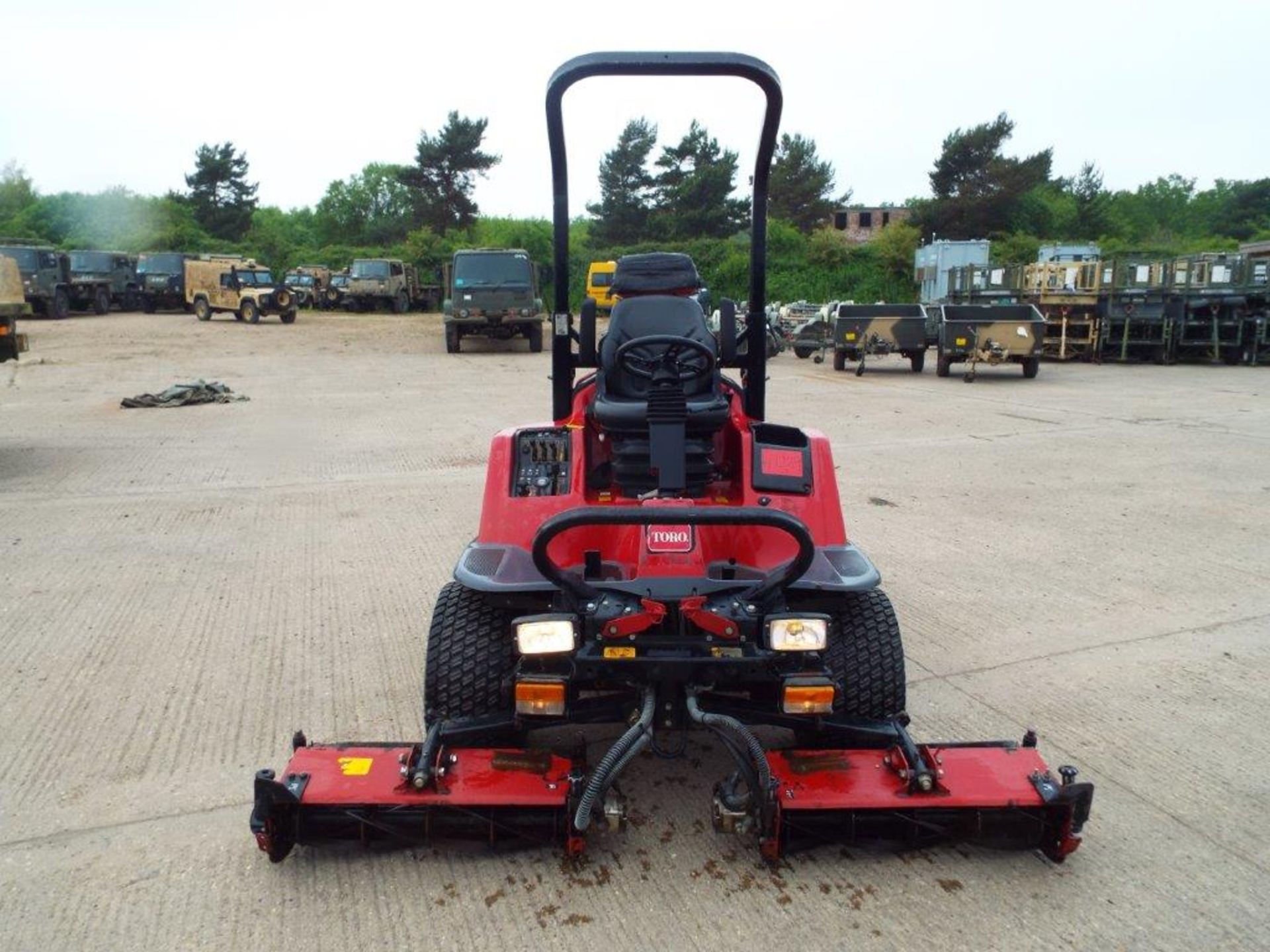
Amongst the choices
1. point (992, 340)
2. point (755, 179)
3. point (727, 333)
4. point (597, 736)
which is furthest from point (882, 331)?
point (597, 736)

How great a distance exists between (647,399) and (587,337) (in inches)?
28.4

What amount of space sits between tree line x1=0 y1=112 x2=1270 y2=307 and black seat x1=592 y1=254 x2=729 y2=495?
26229 millimetres

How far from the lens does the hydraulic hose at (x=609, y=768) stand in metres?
2.49

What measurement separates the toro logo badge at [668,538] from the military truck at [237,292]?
91.9ft

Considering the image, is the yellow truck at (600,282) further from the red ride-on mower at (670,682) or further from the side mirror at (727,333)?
the red ride-on mower at (670,682)

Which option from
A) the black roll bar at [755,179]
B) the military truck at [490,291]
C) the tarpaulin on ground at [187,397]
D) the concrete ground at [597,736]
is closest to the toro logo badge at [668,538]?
the concrete ground at [597,736]

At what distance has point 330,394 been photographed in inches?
528

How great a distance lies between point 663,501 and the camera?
10.4ft

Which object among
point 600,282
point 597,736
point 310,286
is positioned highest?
point 310,286

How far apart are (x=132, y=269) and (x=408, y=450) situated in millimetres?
28860

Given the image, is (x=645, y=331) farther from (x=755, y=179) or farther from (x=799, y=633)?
(x=799, y=633)

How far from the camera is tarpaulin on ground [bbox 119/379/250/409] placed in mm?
11930

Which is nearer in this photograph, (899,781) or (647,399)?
(899,781)

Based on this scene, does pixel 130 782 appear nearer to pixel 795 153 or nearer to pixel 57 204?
pixel 795 153
